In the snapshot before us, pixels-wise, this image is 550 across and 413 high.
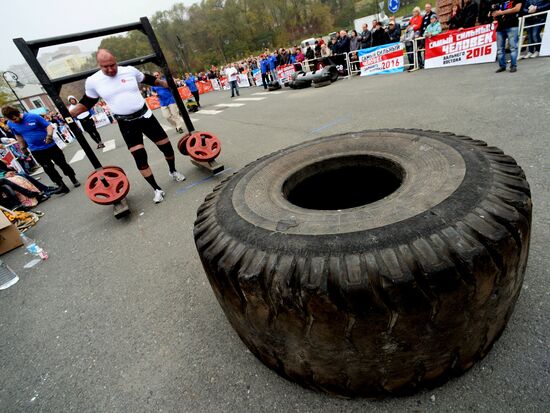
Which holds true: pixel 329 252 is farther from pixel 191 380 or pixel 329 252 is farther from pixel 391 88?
pixel 391 88

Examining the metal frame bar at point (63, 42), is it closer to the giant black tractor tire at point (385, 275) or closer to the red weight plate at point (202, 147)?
the red weight plate at point (202, 147)

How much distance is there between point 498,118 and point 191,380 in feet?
17.1

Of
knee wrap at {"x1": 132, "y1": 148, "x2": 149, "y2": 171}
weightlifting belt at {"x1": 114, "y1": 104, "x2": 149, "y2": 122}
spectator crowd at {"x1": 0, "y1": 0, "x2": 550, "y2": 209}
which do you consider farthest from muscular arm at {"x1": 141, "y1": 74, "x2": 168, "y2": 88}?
spectator crowd at {"x1": 0, "y1": 0, "x2": 550, "y2": 209}

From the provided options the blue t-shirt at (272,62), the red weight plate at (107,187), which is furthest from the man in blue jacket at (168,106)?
the blue t-shirt at (272,62)

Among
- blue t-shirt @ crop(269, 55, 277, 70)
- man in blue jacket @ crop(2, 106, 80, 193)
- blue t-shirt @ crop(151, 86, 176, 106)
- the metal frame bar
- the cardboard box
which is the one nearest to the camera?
the metal frame bar

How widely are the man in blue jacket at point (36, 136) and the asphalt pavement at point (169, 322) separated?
1.55 m

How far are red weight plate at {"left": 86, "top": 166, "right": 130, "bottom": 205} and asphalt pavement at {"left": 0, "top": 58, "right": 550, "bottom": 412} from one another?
1.07 ft

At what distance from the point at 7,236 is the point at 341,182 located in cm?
477

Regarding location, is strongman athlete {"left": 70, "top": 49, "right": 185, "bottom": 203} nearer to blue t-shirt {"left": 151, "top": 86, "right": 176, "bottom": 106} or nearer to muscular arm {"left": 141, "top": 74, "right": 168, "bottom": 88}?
muscular arm {"left": 141, "top": 74, "right": 168, "bottom": 88}

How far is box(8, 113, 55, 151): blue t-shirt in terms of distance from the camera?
5.60 m

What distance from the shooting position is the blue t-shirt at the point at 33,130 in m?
5.60

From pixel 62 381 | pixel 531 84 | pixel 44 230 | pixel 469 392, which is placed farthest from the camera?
pixel 531 84

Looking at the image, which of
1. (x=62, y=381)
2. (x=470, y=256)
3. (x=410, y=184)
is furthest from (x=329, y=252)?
(x=62, y=381)

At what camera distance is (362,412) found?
132 cm
